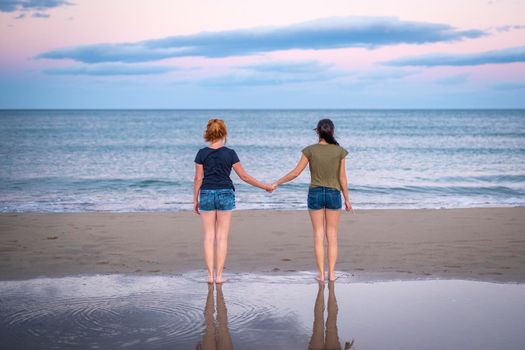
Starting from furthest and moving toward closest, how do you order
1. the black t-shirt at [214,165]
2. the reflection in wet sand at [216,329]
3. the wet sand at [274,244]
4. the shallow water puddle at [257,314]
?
the wet sand at [274,244]
the black t-shirt at [214,165]
the shallow water puddle at [257,314]
the reflection in wet sand at [216,329]

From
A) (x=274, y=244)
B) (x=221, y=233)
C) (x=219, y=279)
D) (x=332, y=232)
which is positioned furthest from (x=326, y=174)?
(x=274, y=244)

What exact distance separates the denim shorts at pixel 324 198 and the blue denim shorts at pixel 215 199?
106cm

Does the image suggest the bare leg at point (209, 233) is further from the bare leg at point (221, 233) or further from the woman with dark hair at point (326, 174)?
the woman with dark hair at point (326, 174)

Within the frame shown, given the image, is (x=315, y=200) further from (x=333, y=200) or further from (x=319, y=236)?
(x=319, y=236)

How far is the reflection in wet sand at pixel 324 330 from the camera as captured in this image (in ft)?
16.8

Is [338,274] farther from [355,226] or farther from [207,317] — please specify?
[355,226]

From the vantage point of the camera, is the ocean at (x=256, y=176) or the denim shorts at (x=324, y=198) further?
the ocean at (x=256, y=176)

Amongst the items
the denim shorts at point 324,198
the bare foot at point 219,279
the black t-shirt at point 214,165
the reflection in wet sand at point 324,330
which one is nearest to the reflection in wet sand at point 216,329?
the bare foot at point 219,279

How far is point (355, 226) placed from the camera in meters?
12.2

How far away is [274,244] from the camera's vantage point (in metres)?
10.2

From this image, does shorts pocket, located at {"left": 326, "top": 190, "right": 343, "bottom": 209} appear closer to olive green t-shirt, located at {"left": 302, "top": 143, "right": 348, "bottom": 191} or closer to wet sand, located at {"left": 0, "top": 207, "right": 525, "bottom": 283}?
olive green t-shirt, located at {"left": 302, "top": 143, "right": 348, "bottom": 191}

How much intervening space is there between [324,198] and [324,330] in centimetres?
213

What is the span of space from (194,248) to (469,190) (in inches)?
649

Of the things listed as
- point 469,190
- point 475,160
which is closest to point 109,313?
point 469,190
